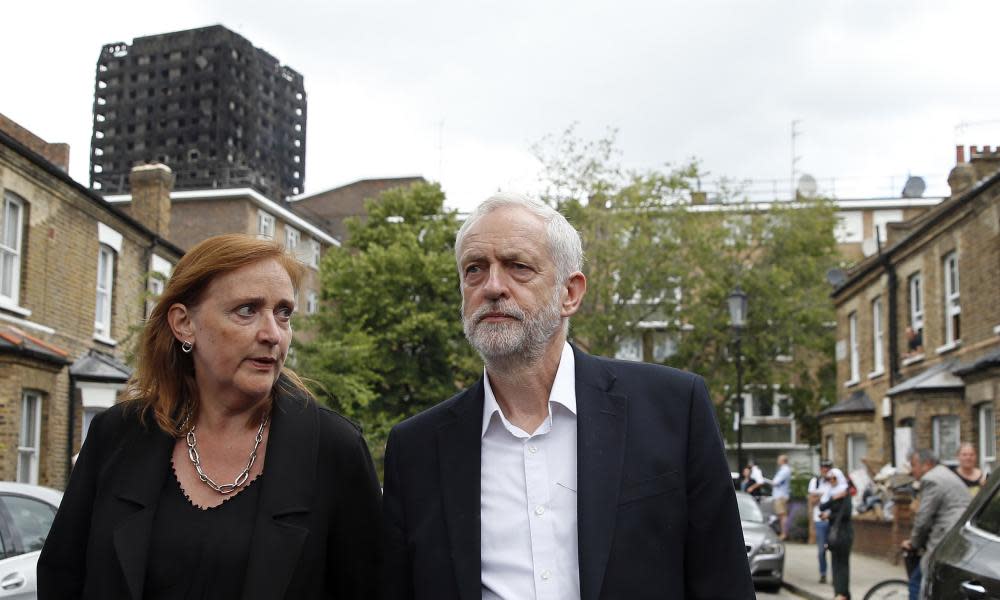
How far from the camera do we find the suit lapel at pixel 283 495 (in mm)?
2945

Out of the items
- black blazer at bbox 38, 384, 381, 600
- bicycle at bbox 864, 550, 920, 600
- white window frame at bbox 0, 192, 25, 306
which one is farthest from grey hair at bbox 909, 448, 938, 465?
white window frame at bbox 0, 192, 25, 306

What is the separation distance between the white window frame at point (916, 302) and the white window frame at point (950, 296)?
1.63m

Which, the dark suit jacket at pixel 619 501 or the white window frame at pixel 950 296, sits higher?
the white window frame at pixel 950 296

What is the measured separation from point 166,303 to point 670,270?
1321 inches

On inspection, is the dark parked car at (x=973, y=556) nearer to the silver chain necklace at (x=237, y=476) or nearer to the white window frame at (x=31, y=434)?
the silver chain necklace at (x=237, y=476)

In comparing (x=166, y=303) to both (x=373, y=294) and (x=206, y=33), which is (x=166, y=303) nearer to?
(x=373, y=294)

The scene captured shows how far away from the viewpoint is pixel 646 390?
122 inches

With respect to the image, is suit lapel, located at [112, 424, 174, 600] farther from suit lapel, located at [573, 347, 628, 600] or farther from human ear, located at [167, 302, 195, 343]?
suit lapel, located at [573, 347, 628, 600]

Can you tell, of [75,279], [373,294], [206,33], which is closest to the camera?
[75,279]

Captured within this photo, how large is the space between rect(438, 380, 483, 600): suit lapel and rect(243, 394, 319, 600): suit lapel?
16.2 inches

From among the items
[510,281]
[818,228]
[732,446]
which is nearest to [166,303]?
[510,281]

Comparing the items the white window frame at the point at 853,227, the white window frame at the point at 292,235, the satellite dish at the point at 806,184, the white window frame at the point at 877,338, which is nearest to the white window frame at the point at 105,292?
the white window frame at the point at 877,338

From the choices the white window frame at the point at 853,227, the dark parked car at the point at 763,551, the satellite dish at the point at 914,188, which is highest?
the satellite dish at the point at 914,188

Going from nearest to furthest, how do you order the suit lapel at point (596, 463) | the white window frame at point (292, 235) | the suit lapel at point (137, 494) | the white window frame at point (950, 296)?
1. the suit lapel at point (596, 463)
2. the suit lapel at point (137, 494)
3. the white window frame at point (950, 296)
4. the white window frame at point (292, 235)
